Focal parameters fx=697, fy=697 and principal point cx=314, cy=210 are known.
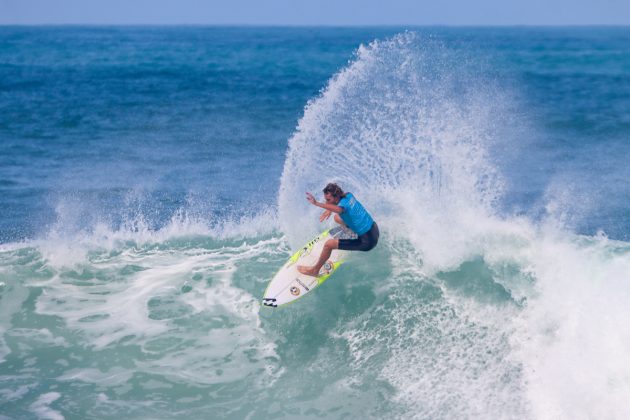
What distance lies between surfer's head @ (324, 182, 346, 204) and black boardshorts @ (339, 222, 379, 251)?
0.78 m

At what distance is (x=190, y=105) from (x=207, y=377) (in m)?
24.9

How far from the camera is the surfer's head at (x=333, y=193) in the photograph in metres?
9.93

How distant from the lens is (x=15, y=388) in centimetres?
945

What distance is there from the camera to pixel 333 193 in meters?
9.98

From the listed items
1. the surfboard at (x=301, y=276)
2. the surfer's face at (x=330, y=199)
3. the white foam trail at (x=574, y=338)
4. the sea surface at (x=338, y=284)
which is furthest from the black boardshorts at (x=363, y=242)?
the white foam trail at (x=574, y=338)

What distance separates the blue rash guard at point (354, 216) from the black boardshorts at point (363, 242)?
68 millimetres

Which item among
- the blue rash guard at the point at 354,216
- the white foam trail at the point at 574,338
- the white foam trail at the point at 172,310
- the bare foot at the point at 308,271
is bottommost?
the white foam trail at the point at 172,310

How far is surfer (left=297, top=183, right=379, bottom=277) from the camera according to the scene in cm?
1004

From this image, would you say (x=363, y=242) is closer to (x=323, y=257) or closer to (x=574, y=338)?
(x=323, y=257)

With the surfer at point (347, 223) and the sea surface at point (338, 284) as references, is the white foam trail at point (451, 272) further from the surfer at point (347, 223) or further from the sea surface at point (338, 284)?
the surfer at point (347, 223)

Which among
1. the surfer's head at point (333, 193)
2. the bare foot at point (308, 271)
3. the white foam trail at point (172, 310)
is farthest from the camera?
the bare foot at point (308, 271)

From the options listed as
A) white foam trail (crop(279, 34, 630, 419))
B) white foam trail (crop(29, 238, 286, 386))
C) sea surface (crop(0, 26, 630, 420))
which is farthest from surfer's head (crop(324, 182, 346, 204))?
white foam trail (crop(29, 238, 286, 386))

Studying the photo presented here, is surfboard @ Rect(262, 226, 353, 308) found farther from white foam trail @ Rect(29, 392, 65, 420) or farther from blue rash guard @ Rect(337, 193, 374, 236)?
white foam trail @ Rect(29, 392, 65, 420)

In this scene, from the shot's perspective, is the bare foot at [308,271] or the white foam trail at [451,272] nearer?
the white foam trail at [451,272]
